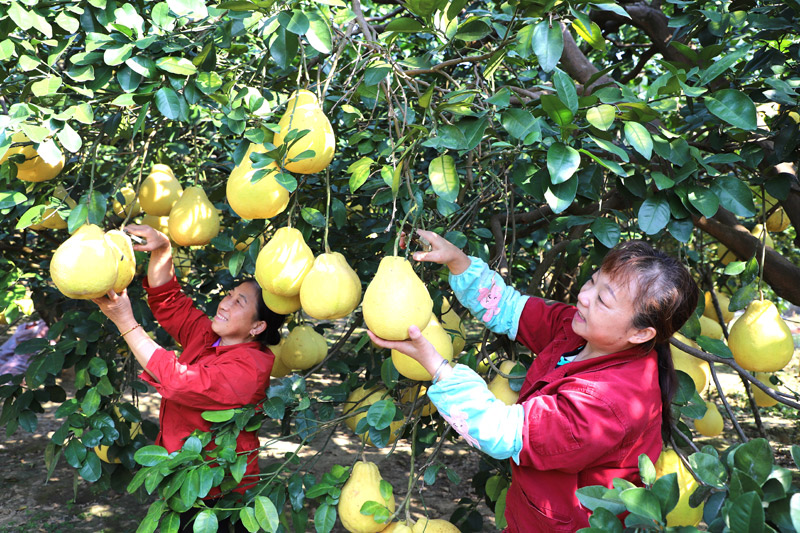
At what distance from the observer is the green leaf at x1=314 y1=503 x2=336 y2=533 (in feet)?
5.69

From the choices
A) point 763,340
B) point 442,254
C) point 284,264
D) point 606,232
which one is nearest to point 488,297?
point 442,254

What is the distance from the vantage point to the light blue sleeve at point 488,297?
1.83 m

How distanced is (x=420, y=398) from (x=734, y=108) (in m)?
1.20

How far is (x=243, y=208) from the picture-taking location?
1.66 m

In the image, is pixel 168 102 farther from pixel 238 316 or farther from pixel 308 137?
pixel 238 316

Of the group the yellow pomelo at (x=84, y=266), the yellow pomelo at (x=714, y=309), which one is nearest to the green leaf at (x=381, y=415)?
the yellow pomelo at (x=84, y=266)

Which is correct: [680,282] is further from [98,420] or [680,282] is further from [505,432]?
[98,420]

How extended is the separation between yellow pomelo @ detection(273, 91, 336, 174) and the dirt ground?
1.94 metres

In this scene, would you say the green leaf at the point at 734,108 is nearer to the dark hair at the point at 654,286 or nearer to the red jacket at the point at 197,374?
the dark hair at the point at 654,286

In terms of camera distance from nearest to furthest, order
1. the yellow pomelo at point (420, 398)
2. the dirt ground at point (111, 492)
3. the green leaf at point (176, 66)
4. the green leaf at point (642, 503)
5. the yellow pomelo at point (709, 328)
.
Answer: the green leaf at point (642, 503) < the green leaf at point (176, 66) < the yellow pomelo at point (420, 398) < the yellow pomelo at point (709, 328) < the dirt ground at point (111, 492)

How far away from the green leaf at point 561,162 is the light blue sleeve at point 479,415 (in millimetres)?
474

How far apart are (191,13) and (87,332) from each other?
4.67ft

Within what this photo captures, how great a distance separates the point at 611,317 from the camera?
150 cm

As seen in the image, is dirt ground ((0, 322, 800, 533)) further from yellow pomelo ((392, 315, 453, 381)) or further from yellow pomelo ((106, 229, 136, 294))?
yellow pomelo ((392, 315, 453, 381))
